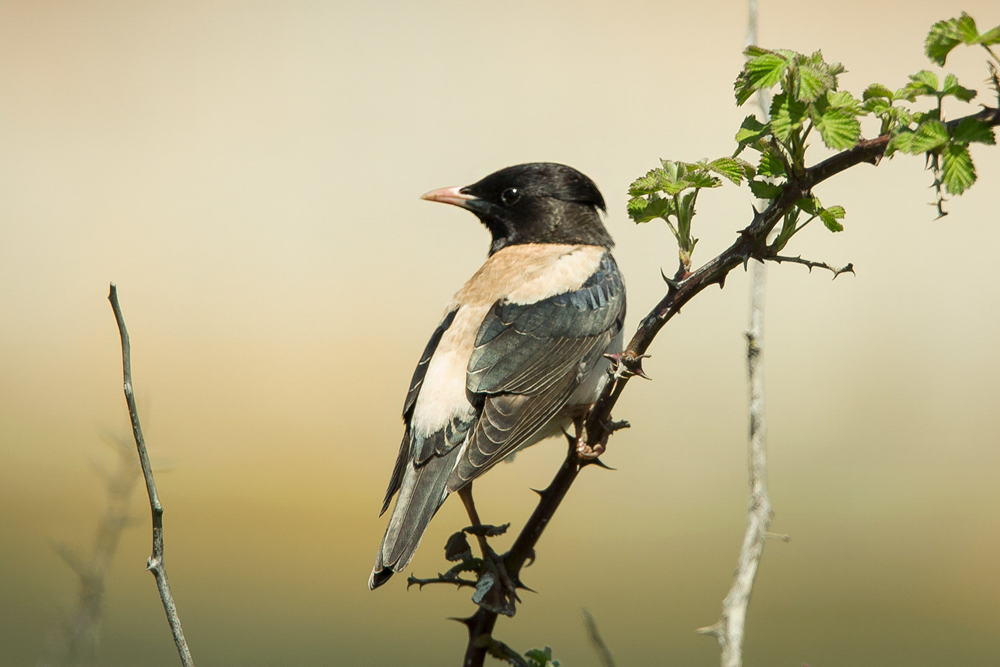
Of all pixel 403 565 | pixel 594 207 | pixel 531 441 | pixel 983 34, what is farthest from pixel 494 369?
pixel 983 34

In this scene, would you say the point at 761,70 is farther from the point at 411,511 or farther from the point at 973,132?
the point at 411,511

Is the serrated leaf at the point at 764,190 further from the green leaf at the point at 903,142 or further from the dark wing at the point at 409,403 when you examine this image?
the dark wing at the point at 409,403

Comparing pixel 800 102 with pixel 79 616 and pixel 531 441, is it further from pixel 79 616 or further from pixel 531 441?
pixel 531 441

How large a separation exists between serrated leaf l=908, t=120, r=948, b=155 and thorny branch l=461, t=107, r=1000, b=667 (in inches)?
1.8

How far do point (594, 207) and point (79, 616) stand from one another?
373 cm

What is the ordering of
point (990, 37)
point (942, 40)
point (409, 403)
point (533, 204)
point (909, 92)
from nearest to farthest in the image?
point (990, 37), point (942, 40), point (909, 92), point (409, 403), point (533, 204)

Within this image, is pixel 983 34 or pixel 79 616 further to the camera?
pixel 79 616

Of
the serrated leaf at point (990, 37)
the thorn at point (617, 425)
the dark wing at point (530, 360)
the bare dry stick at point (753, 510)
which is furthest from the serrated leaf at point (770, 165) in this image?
the dark wing at point (530, 360)

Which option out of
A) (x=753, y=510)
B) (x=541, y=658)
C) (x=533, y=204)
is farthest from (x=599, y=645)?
(x=533, y=204)

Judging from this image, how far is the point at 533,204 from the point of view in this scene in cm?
516

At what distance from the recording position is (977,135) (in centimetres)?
176

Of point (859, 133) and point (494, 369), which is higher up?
point (859, 133)

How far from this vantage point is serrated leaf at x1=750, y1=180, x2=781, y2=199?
2068 millimetres

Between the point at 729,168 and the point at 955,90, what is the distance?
552 mm
